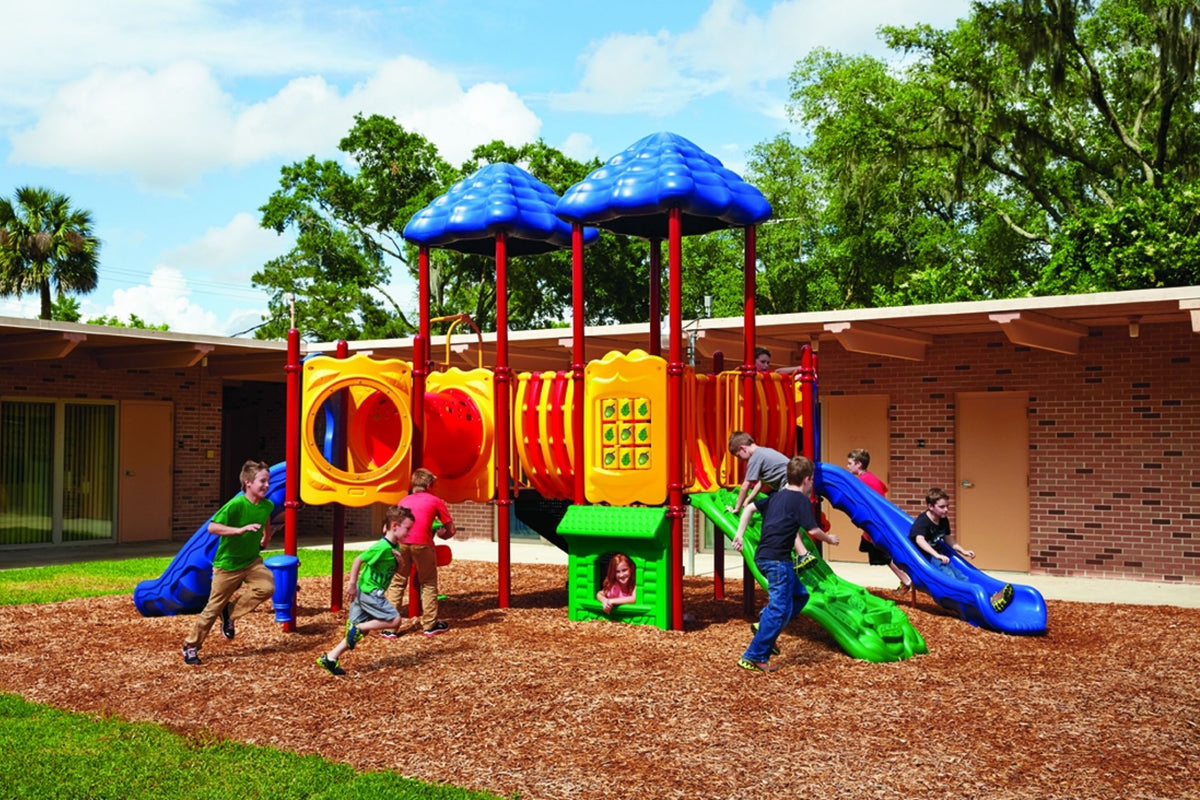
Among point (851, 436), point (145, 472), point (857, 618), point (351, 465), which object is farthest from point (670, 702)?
point (145, 472)

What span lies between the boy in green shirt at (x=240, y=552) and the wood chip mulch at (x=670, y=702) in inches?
14.2

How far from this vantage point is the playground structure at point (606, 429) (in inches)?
371

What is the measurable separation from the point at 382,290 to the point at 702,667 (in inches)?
1174

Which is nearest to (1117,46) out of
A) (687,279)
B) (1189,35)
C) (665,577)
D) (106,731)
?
(1189,35)

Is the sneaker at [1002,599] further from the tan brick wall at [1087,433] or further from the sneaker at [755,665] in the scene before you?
the tan brick wall at [1087,433]

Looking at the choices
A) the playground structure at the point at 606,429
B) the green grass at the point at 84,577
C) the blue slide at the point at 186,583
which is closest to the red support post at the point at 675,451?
the playground structure at the point at 606,429

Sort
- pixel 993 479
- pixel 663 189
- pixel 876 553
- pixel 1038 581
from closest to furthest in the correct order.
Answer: pixel 663 189 < pixel 876 553 < pixel 1038 581 < pixel 993 479

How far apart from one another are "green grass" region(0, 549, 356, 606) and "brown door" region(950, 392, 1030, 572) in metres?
8.14

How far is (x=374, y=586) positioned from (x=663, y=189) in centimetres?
403

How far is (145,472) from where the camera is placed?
61.8 ft

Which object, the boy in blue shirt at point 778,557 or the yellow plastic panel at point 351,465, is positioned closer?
the boy in blue shirt at point 778,557

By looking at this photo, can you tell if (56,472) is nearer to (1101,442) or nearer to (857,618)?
(857,618)

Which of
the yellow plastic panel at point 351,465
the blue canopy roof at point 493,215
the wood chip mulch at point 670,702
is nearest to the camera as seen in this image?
the wood chip mulch at point 670,702

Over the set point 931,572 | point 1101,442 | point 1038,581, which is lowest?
point 1038,581
